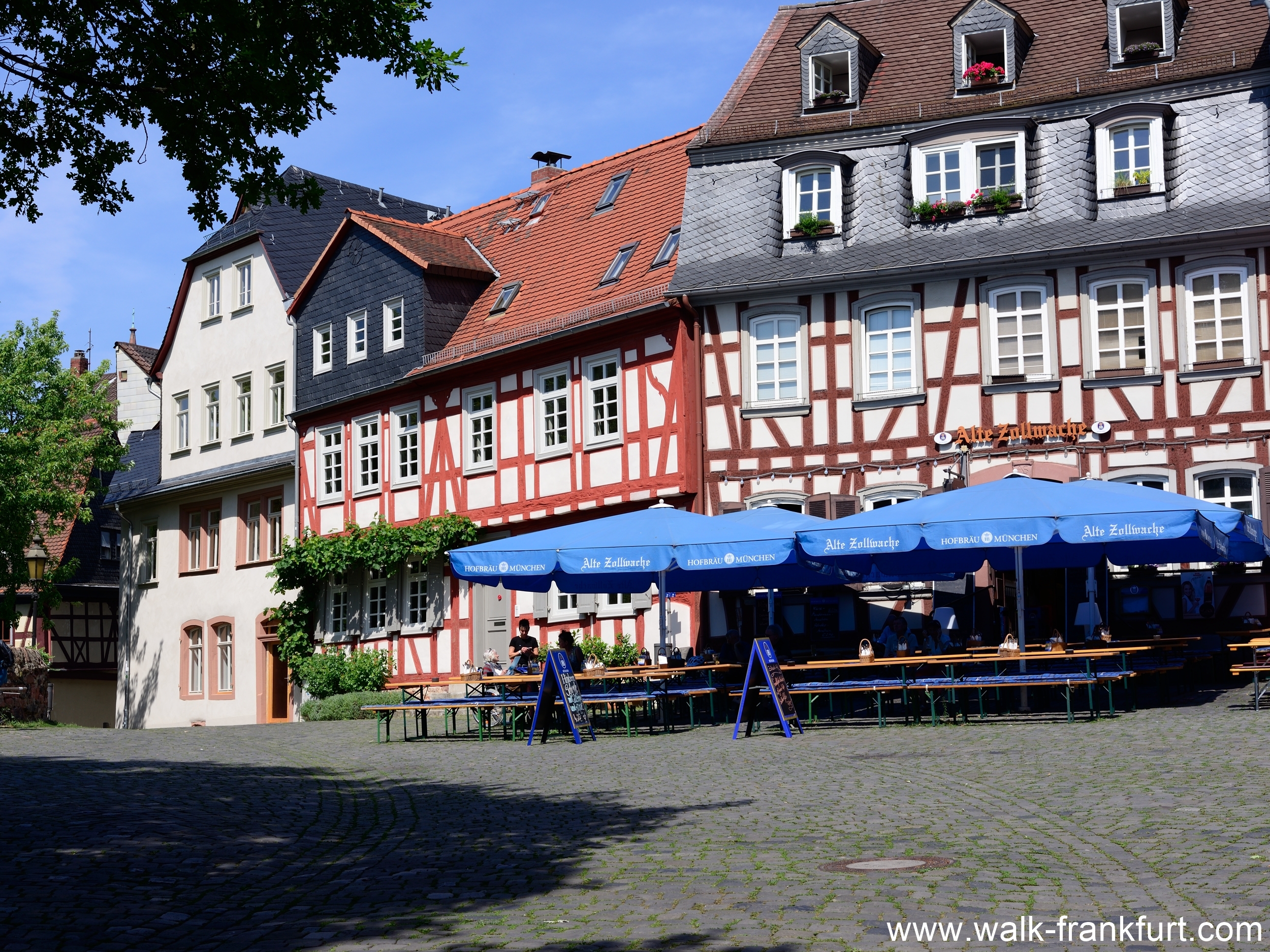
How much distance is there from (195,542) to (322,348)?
766 centimetres

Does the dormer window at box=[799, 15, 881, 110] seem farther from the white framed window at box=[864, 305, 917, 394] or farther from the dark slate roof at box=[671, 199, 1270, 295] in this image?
the white framed window at box=[864, 305, 917, 394]

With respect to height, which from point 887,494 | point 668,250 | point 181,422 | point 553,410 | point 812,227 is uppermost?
point 668,250

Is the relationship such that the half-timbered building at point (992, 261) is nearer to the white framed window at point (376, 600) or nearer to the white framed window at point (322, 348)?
the white framed window at point (376, 600)

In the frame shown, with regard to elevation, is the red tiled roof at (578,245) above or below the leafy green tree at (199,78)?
above

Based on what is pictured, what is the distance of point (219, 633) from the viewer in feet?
126

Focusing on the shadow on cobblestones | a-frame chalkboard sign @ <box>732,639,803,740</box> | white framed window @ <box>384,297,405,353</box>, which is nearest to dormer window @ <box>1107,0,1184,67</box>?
a-frame chalkboard sign @ <box>732,639,803,740</box>

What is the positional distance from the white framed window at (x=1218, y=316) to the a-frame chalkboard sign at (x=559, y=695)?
1105 cm

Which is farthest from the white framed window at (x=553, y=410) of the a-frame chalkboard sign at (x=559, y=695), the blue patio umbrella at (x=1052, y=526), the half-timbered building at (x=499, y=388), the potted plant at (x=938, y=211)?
the a-frame chalkboard sign at (x=559, y=695)

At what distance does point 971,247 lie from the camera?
24828 millimetres

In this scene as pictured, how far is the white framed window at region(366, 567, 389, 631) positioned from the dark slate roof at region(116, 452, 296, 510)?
4.25 meters

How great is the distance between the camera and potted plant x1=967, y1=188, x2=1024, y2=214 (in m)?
25.2

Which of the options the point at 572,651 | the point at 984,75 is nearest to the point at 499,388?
the point at 572,651

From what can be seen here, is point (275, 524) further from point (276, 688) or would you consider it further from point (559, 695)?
point (559, 695)

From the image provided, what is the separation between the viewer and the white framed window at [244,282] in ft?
126
